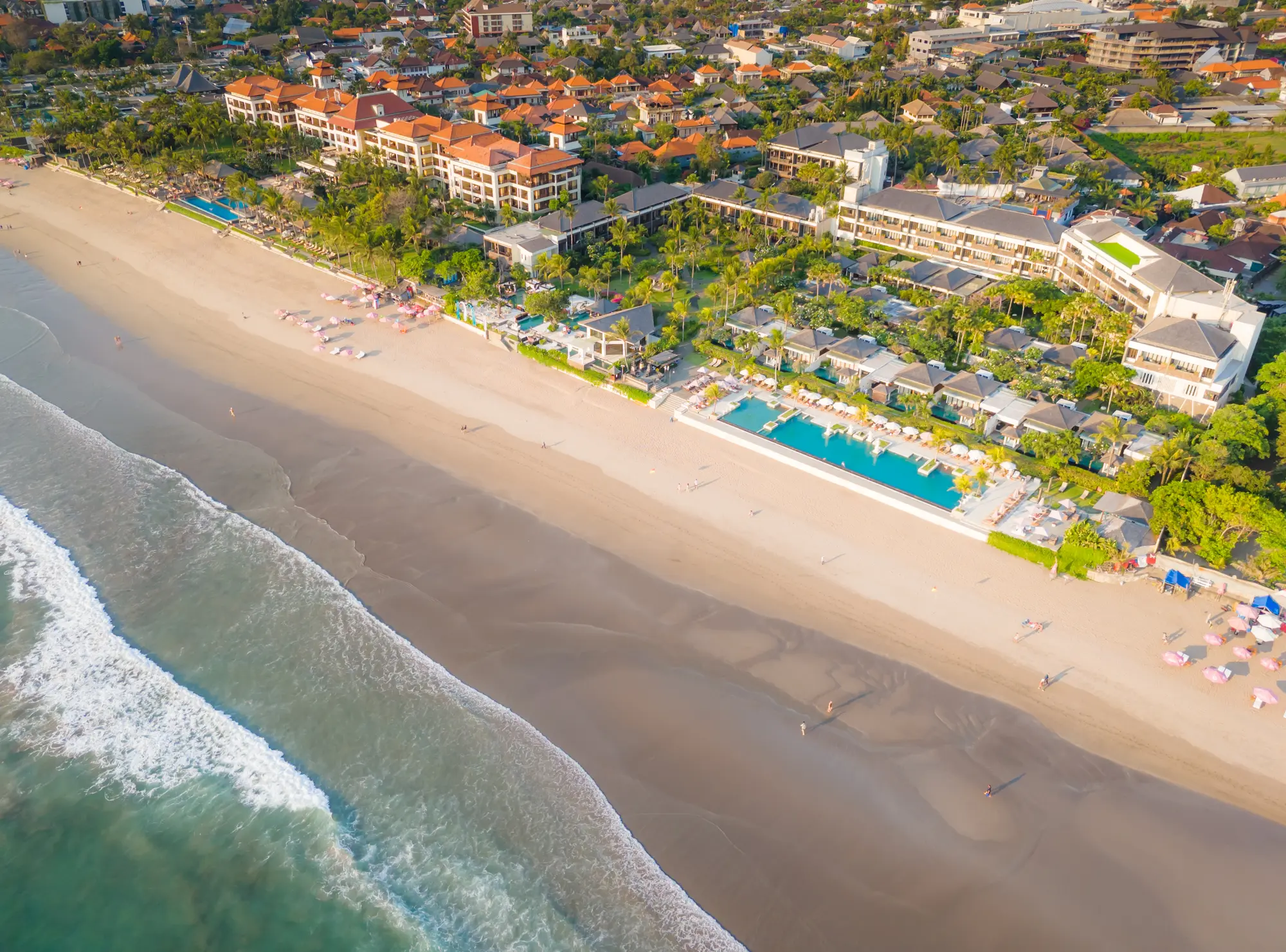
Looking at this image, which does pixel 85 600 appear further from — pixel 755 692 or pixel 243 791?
pixel 755 692

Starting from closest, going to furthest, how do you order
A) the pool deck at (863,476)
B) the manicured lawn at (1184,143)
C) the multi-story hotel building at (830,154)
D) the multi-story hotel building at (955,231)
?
the pool deck at (863,476) → the multi-story hotel building at (955,231) → the multi-story hotel building at (830,154) → the manicured lawn at (1184,143)

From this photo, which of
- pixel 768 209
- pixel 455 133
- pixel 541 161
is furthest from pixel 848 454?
pixel 455 133

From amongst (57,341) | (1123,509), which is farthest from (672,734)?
(57,341)

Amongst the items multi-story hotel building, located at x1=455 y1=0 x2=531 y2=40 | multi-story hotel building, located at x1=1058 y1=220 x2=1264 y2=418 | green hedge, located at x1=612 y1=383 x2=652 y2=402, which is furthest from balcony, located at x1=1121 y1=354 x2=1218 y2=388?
multi-story hotel building, located at x1=455 y1=0 x2=531 y2=40

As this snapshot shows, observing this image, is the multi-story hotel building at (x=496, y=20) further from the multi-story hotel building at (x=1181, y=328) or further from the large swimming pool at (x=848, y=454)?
the large swimming pool at (x=848, y=454)

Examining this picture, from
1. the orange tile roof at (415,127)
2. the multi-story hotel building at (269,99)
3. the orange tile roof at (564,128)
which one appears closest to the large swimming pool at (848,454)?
the orange tile roof at (415,127)

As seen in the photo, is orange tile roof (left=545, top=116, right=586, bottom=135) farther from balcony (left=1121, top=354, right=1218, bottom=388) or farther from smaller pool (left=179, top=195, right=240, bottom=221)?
balcony (left=1121, top=354, right=1218, bottom=388)

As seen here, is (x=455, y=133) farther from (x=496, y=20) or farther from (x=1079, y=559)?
(x=496, y=20)
